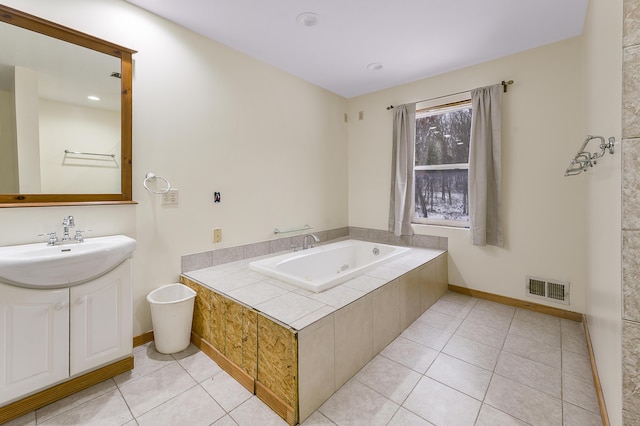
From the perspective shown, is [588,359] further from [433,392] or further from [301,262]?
[301,262]

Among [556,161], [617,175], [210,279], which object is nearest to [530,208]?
[556,161]

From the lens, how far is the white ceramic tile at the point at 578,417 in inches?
52.8

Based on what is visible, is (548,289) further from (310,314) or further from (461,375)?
(310,314)

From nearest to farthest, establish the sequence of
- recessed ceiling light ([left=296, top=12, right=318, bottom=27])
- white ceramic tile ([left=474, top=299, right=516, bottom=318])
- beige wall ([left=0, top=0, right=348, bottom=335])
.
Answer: beige wall ([left=0, top=0, right=348, bottom=335]), recessed ceiling light ([left=296, top=12, right=318, bottom=27]), white ceramic tile ([left=474, top=299, right=516, bottom=318])

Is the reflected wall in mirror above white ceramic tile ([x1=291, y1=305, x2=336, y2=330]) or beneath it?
above

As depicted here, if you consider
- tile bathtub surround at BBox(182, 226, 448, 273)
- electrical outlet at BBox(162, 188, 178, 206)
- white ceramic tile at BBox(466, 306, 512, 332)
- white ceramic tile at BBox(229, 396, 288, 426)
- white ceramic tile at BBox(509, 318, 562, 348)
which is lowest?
white ceramic tile at BBox(229, 396, 288, 426)

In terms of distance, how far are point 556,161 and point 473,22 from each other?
Result: 53.9 inches

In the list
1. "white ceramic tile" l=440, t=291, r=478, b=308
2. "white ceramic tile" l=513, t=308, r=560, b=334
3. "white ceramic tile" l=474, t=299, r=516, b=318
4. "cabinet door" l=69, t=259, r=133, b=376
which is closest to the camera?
"cabinet door" l=69, t=259, r=133, b=376

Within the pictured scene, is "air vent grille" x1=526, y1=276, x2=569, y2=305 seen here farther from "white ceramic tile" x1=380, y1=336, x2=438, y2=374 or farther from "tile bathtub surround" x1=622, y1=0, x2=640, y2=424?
"tile bathtub surround" x1=622, y1=0, x2=640, y2=424

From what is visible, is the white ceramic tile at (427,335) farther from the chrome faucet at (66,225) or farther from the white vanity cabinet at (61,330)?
the chrome faucet at (66,225)

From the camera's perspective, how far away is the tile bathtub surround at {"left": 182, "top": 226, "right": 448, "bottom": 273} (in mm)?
2299

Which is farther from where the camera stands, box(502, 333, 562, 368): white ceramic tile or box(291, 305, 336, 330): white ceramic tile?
box(502, 333, 562, 368): white ceramic tile

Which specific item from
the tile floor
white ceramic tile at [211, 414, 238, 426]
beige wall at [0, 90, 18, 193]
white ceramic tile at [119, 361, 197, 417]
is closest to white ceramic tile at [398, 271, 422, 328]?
the tile floor

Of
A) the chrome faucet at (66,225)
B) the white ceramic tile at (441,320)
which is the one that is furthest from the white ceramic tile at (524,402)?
the chrome faucet at (66,225)
